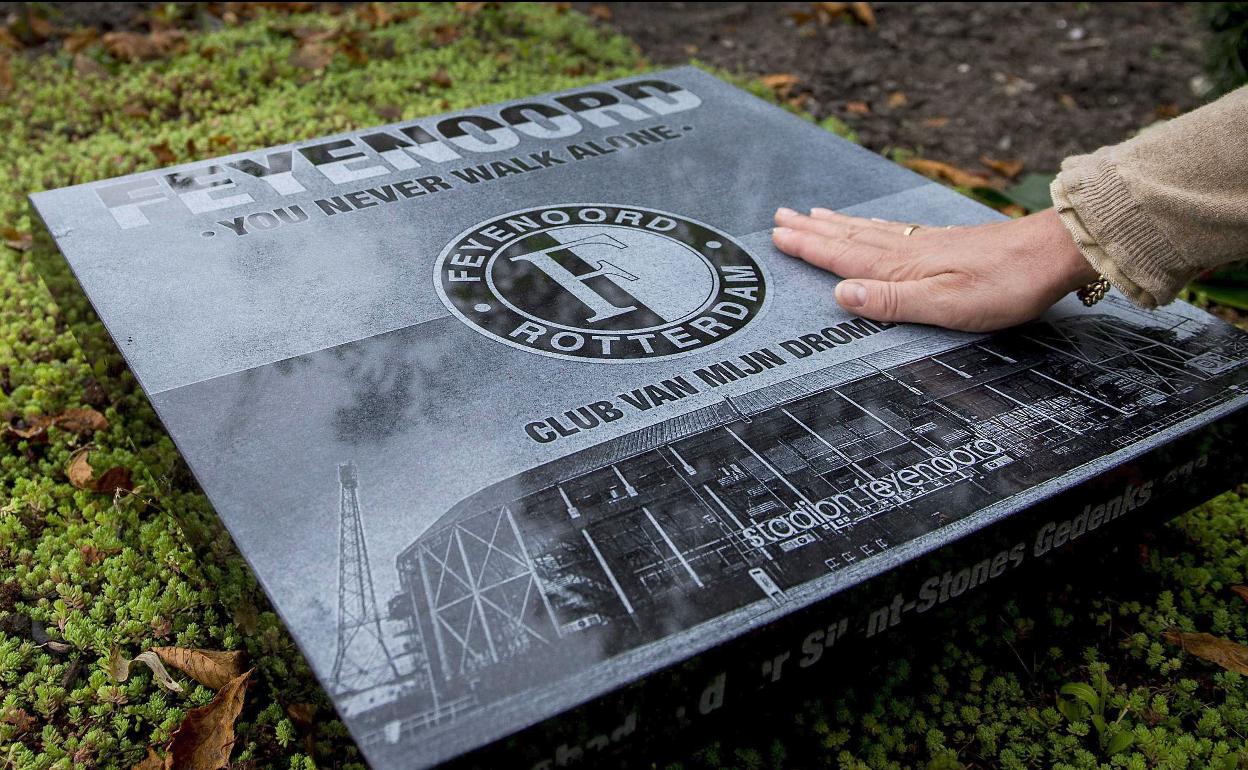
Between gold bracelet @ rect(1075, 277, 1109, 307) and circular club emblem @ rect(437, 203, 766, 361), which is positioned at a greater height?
gold bracelet @ rect(1075, 277, 1109, 307)

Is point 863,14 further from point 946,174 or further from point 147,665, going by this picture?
point 147,665

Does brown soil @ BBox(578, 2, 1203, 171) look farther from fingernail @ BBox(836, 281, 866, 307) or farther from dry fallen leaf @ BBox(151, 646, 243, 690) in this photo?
dry fallen leaf @ BBox(151, 646, 243, 690)

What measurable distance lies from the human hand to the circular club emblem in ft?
0.85

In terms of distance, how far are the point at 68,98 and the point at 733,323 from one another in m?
3.40

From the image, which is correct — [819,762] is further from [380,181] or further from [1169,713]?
[380,181]

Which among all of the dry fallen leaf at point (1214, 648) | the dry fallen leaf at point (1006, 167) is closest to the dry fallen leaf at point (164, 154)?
the dry fallen leaf at point (1006, 167)

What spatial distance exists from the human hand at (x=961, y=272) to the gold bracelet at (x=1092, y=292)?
0.53 feet

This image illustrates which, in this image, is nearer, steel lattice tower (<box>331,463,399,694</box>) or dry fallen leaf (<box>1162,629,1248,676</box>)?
steel lattice tower (<box>331,463,399,694</box>)

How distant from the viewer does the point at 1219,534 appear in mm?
2439

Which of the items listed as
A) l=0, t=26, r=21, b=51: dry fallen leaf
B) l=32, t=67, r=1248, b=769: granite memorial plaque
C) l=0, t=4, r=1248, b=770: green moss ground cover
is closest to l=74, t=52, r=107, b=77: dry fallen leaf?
l=0, t=26, r=21, b=51: dry fallen leaf

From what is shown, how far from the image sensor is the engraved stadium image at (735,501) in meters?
1.50

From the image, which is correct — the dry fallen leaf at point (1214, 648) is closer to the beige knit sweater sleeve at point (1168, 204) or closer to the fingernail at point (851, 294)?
the beige knit sweater sleeve at point (1168, 204)

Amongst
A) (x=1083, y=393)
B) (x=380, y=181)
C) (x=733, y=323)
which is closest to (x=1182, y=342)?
(x=1083, y=393)

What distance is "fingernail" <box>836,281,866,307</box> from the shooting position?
2.32 m
